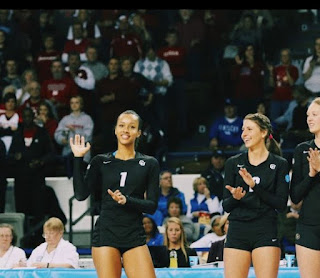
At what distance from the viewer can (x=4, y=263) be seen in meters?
9.48

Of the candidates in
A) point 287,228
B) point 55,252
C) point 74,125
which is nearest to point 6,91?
point 74,125

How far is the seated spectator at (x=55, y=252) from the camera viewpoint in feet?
30.0

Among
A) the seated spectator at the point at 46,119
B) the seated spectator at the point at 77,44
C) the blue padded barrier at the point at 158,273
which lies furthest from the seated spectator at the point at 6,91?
the blue padded barrier at the point at 158,273

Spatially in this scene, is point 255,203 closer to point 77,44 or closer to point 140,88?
point 140,88

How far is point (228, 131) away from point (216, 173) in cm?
124

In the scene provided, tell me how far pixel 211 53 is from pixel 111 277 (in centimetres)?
902

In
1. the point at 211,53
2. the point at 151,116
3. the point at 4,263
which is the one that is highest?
the point at 211,53

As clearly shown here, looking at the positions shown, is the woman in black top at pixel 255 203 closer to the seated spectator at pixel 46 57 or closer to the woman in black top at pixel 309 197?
the woman in black top at pixel 309 197

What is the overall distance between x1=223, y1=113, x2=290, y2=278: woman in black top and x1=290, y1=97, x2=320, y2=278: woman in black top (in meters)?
0.12

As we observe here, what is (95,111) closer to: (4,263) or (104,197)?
(4,263)

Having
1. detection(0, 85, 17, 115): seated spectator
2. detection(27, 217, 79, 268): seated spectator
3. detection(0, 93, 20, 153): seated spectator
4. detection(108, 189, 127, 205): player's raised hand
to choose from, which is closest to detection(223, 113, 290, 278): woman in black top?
detection(108, 189, 127, 205): player's raised hand

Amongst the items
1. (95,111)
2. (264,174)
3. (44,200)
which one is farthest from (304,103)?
(264,174)

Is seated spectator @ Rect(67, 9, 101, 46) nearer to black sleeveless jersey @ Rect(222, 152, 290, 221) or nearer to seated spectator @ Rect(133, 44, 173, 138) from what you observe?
seated spectator @ Rect(133, 44, 173, 138)

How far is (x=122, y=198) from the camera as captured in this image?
6715 mm
